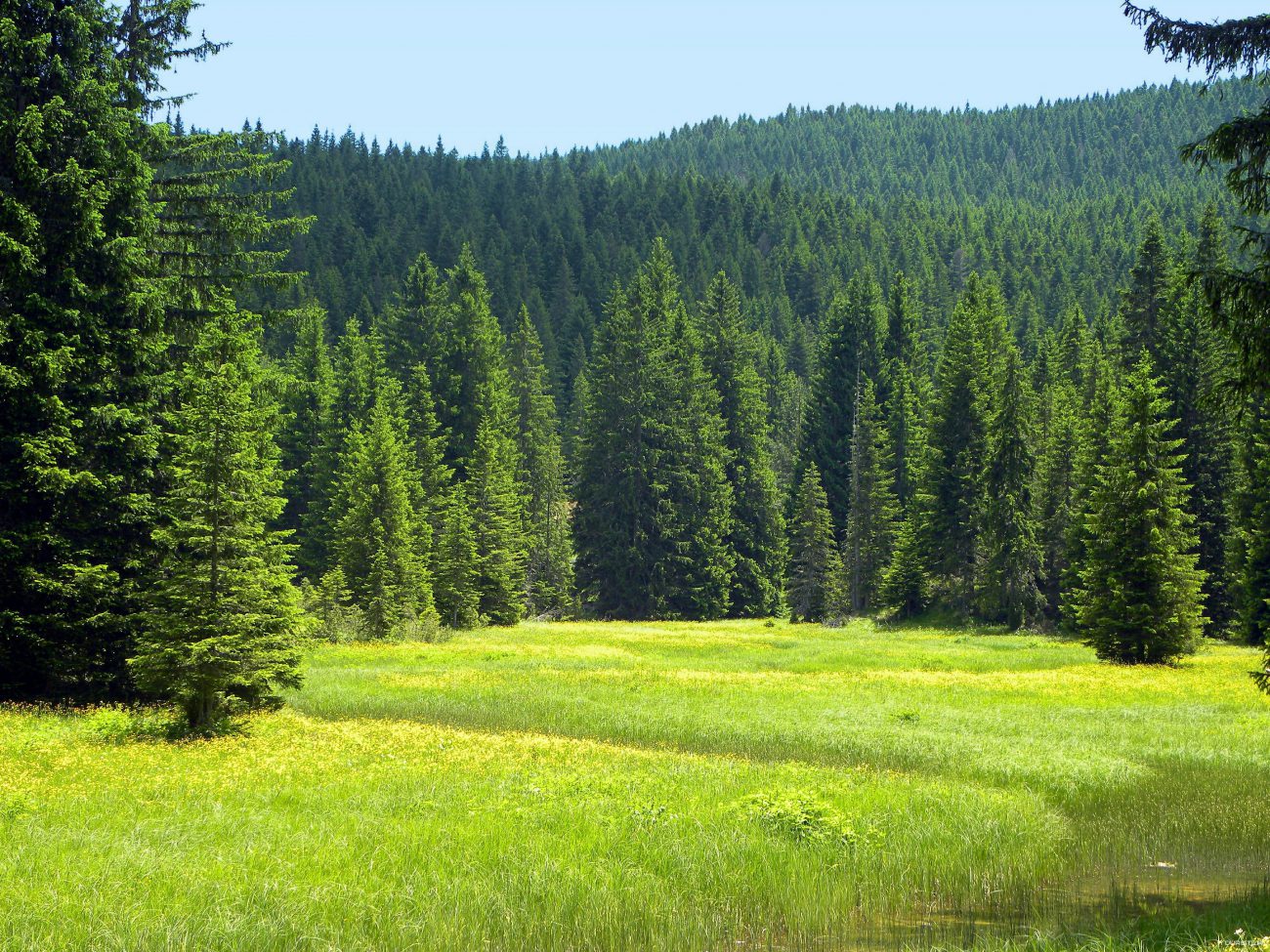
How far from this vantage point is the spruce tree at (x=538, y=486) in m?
75.1

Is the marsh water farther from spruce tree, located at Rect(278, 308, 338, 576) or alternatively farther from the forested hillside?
the forested hillside

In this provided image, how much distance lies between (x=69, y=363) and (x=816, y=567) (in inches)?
2041

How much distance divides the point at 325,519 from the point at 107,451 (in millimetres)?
39555

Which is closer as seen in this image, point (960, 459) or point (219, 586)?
point (219, 586)

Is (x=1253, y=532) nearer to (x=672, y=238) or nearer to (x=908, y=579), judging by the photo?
(x=908, y=579)

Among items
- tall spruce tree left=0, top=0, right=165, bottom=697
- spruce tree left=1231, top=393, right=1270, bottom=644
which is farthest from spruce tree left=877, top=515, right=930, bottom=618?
tall spruce tree left=0, top=0, right=165, bottom=697

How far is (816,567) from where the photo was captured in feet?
224

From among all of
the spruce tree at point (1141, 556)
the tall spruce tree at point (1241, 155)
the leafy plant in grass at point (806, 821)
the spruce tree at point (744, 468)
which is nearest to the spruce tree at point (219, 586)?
the leafy plant in grass at point (806, 821)

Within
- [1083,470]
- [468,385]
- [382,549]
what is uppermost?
[468,385]

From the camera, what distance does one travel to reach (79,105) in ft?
81.5

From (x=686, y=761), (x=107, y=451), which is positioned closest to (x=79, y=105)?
(x=107, y=451)

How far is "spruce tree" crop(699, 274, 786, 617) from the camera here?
75.4 m

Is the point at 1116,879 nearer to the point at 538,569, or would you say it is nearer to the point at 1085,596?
the point at 1085,596

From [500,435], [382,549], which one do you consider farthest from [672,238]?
[382,549]
